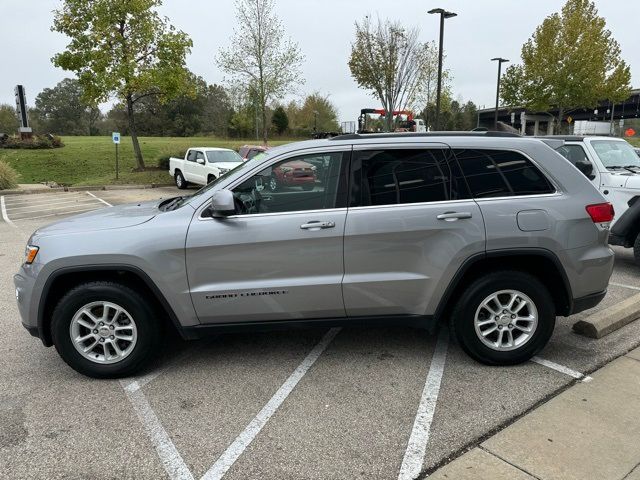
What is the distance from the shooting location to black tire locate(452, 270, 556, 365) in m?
3.58

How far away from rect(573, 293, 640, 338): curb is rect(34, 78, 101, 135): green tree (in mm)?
82116

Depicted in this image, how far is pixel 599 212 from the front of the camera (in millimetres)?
3629

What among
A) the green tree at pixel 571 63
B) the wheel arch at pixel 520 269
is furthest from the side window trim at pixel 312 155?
the green tree at pixel 571 63

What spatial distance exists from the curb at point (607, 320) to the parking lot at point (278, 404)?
84 mm

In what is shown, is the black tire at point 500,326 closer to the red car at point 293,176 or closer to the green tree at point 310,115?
the red car at point 293,176

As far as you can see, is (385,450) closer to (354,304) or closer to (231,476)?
(231,476)

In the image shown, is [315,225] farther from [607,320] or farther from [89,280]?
[607,320]

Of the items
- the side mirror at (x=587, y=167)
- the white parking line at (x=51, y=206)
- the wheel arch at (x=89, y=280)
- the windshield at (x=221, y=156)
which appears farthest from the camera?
the windshield at (x=221, y=156)

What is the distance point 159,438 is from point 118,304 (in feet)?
3.52

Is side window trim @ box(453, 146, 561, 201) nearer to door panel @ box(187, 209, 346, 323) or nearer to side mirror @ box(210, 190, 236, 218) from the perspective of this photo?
door panel @ box(187, 209, 346, 323)

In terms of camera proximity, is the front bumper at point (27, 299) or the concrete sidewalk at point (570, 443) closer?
the concrete sidewalk at point (570, 443)

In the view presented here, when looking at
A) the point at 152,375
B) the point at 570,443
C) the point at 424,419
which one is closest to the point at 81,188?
the point at 152,375

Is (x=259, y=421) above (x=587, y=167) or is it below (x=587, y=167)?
below

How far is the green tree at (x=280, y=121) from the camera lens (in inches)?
2229
